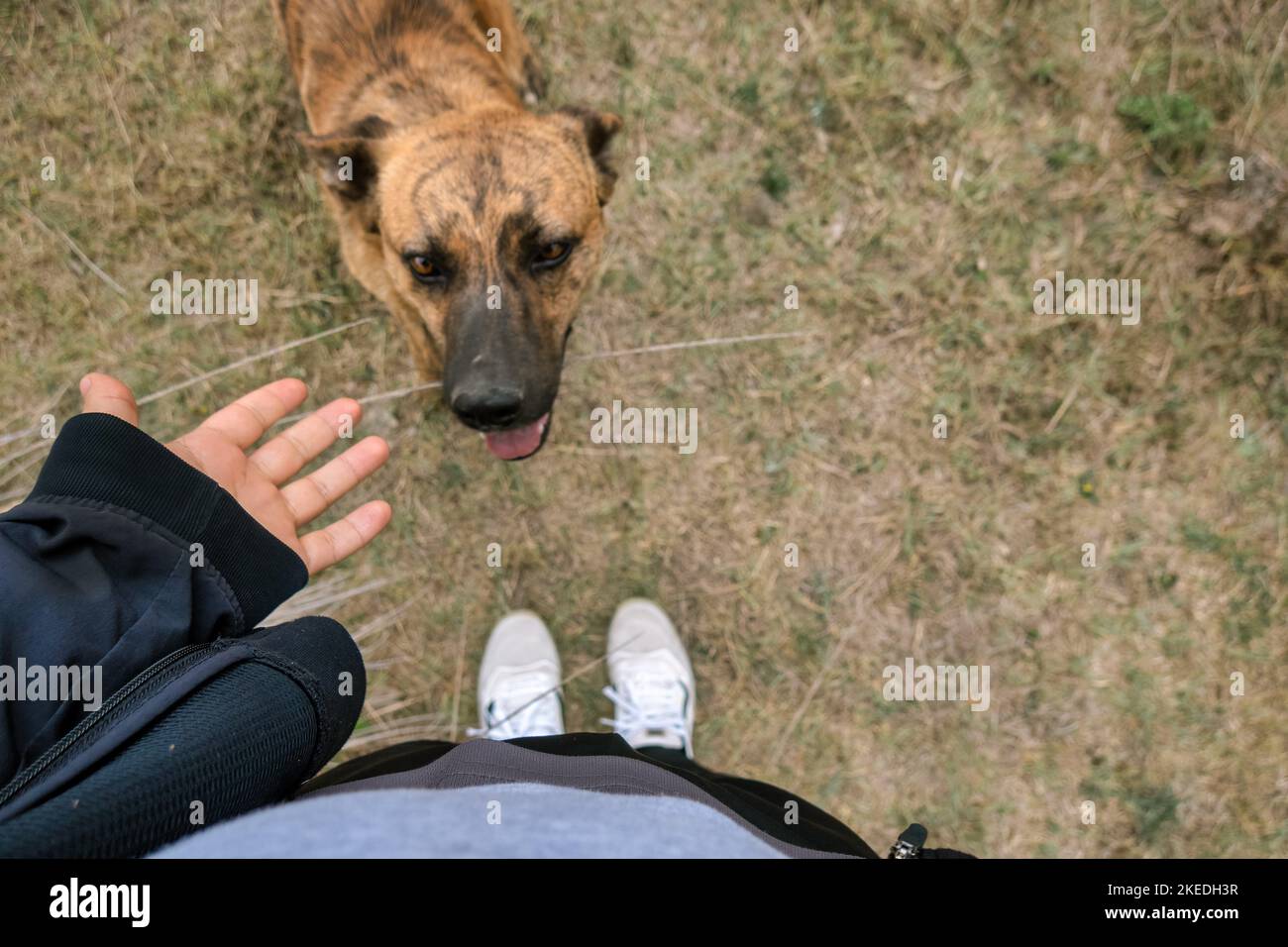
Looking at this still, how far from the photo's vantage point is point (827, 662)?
359cm

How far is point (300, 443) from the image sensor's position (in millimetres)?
2744

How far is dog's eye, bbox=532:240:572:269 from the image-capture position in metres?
2.64

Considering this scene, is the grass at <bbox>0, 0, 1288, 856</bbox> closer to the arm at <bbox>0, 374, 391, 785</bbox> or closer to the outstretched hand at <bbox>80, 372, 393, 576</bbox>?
the outstretched hand at <bbox>80, 372, 393, 576</bbox>

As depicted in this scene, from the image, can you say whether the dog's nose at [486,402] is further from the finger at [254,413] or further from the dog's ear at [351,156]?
the dog's ear at [351,156]

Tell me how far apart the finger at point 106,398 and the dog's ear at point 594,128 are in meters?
1.79

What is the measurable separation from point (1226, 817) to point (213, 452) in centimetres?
476

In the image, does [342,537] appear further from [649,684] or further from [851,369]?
[851,369]

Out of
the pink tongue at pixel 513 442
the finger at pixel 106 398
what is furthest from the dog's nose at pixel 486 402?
the finger at pixel 106 398

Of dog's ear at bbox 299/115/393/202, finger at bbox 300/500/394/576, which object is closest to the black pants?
finger at bbox 300/500/394/576

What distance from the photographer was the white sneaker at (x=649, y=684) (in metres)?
3.37

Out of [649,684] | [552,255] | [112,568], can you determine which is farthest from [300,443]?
[649,684]

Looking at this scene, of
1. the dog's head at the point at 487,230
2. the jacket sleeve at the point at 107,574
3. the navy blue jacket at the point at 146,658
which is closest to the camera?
the navy blue jacket at the point at 146,658

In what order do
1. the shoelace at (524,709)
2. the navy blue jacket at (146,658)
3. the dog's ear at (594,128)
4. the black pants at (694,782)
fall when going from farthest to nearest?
the shoelace at (524,709)
the dog's ear at (594,128)
the black pants at (694,782)
the navy blue jacket at (146,658)
